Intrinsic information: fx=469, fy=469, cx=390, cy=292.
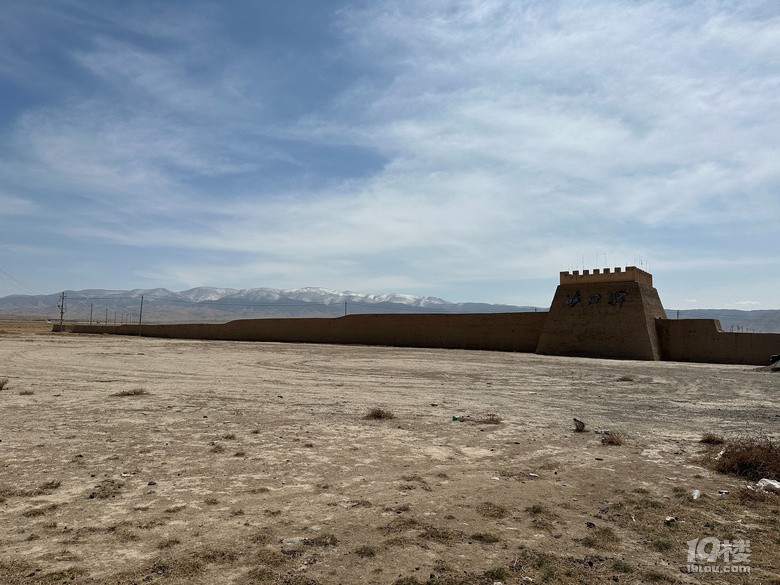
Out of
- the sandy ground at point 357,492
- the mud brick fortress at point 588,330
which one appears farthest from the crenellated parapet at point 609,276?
the sandy ground at point 357,492

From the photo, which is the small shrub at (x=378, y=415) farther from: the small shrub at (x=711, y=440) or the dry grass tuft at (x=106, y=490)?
the small shrub at (x=711, y=440)

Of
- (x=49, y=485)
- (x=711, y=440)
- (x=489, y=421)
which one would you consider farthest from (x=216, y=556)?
(x=711, y=440)

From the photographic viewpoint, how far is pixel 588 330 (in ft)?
94.7

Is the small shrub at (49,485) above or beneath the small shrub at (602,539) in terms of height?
beneath

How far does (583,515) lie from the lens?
14.6ft

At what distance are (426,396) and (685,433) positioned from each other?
18.1 feet

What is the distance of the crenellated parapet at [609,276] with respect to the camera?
28266 mm

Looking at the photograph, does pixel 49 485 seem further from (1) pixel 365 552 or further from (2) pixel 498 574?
(2) pixel 498 574

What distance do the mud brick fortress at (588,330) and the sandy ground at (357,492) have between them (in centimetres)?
1719

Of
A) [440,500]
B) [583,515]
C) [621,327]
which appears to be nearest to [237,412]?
[440,500]

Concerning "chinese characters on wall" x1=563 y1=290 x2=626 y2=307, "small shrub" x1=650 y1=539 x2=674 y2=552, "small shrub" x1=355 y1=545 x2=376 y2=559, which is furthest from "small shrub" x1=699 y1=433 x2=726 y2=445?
"chinese characters on wall" x1=563 y1=290 x2=626 y2=307

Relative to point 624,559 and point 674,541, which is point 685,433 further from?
point 624,559

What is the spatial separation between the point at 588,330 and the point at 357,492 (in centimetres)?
2703

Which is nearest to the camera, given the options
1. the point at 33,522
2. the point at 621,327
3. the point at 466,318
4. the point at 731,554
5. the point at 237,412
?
the point at 731,554
